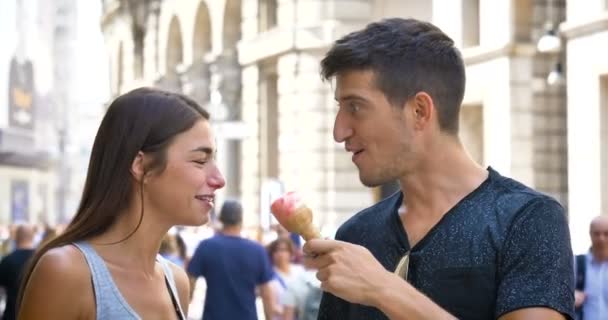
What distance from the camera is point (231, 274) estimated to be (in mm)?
11773

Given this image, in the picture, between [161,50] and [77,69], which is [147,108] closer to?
[161,50]

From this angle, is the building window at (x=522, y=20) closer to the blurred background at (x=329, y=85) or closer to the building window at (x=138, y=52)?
the blurred background at (x=329, y=85)

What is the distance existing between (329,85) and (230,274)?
330 centimetres

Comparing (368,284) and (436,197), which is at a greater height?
(436,197)

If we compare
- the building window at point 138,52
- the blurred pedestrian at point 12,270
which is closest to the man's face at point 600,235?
the blurred pedestrian at point 12,270

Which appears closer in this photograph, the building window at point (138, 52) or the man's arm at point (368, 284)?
the man's arm at point (368, 284)

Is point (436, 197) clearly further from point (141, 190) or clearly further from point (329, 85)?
point (329, 85)

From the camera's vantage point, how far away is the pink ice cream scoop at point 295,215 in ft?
11.3

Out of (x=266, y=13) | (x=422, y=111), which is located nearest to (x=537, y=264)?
(x=422, y=111)

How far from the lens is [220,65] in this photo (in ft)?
117

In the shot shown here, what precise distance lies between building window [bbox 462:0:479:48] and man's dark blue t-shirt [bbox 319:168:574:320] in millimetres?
18706

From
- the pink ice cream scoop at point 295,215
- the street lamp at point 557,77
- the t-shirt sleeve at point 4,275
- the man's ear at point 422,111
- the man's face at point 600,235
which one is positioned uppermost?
the street lamp at point 557,77

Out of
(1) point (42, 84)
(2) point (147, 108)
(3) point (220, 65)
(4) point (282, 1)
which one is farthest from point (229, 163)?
(1) point (42, 84)

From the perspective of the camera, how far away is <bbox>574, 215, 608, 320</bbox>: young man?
34.3 ft
